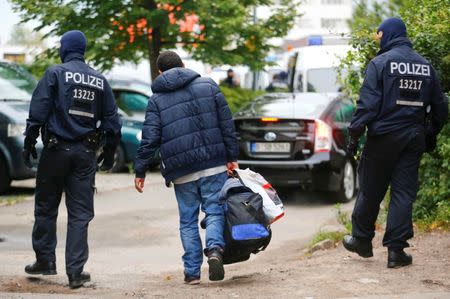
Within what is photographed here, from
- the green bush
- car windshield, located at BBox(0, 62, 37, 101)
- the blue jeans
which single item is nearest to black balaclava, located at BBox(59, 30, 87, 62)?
the blue jeans

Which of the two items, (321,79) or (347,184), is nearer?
(347,184)

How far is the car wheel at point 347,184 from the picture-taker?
13.7 meters

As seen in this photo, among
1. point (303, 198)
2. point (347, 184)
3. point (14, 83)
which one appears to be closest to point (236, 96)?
point (14, 83)

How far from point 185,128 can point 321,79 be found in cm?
1137

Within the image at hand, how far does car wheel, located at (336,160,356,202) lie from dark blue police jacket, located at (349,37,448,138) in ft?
19.7

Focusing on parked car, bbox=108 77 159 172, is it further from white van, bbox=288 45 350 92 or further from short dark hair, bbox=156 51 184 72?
short dark hair, bbox=156 51 184 72

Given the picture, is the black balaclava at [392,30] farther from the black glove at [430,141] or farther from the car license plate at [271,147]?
the car license plate at [271,147]

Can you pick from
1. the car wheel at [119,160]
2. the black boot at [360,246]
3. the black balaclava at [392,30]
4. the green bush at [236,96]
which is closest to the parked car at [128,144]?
the car wheel at [119,160]

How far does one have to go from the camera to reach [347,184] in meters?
13.9

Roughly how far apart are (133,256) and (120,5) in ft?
28.7

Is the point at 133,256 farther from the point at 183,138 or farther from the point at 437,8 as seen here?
the point at 437,8

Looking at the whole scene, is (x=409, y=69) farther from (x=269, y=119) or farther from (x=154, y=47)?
(x=154, y=47)

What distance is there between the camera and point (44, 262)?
7.71 m

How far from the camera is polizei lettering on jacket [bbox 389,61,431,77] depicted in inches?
298
